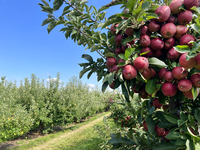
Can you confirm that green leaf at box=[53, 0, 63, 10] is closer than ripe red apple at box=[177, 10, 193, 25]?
No

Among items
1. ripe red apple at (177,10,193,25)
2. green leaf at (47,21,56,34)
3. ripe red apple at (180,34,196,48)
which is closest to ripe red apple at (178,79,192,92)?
ripe red apple at (180,34,196,48)

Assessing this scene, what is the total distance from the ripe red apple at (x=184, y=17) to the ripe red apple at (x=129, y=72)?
53 cm

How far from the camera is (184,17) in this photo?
92cm

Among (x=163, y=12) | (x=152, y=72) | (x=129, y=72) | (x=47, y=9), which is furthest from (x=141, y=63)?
(x=47, y=9)

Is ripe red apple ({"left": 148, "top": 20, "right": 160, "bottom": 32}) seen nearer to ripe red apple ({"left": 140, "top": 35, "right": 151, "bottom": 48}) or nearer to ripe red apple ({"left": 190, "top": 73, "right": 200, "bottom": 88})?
ripe red apple ({"left": 140, "top": 35, "right": 151, "bottom": 48})

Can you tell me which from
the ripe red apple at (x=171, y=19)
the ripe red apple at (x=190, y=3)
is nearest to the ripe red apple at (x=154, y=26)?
the ripe red apple at (x=171, y=19)

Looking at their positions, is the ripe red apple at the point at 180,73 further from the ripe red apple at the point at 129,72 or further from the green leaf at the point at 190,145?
the green leaf at the point at 190,145

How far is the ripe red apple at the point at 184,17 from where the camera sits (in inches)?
35.8

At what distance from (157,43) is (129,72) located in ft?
1.06

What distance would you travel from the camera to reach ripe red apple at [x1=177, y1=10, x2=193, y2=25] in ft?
2.98

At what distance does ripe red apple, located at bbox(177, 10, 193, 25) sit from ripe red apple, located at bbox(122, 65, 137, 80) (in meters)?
0.53

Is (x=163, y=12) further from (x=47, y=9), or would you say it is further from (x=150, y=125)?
(x=47, y=9)

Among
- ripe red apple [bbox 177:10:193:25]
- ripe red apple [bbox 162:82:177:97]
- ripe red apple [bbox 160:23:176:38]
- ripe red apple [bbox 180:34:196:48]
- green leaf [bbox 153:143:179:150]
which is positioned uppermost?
ripe red apple [bbox 177:10:193:25]

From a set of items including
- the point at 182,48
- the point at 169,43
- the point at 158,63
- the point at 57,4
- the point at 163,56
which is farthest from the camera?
the point at 57,4
